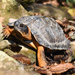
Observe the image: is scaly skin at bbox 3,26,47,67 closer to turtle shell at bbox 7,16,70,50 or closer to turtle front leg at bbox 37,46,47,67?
turtle front leg at bbox 37,46,47,67

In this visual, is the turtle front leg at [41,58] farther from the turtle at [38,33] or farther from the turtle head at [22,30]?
the turtle head at [22,30]

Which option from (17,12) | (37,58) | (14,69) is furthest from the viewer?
(17,12)

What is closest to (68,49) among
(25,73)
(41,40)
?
(41,40)

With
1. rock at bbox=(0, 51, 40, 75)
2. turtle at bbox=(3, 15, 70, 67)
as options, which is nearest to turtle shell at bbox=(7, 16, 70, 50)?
turtle at bbox=(3, 15, 70, 67)

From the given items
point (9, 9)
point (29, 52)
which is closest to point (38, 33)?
point (29, 52)

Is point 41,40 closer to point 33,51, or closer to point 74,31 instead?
point 33,51

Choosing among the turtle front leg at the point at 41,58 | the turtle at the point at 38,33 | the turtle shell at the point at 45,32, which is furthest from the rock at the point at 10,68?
the turtle shell at the point at 45,32

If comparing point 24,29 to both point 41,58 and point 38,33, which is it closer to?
point 38,33
